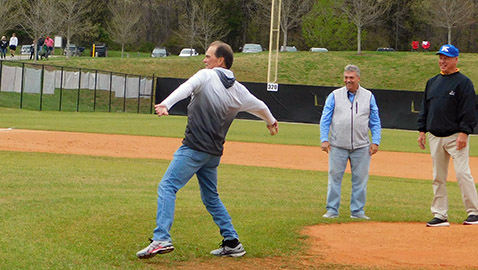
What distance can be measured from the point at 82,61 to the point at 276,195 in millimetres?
50911

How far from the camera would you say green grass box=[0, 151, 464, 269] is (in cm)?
638

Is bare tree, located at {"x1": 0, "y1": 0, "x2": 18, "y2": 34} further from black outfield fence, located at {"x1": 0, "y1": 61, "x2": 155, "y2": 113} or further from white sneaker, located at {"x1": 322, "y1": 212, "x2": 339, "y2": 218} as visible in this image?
white sneaker, located at {"x1": 322, "y1": 212, "x2": 339, "y2": 218}

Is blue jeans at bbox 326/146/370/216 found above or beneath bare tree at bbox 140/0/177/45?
beneath

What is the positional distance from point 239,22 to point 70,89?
50620 millimetres

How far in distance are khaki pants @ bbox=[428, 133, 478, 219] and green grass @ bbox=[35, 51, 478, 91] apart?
1954 inches

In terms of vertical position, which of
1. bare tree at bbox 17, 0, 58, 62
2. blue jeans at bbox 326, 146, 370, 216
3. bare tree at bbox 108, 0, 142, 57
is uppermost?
bare tree at bbox 108, 0, 142, 57

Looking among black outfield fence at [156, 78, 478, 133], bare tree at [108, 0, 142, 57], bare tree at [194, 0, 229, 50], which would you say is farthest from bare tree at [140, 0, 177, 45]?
black outfield fence at [156, 78, 478, 133]

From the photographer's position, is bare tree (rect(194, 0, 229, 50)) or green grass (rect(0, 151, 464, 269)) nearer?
green grass (rect(0, 151, 464, 269))

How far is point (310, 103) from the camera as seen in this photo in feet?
136

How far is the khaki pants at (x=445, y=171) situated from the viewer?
830 cm

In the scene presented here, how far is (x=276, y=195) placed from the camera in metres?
11.5

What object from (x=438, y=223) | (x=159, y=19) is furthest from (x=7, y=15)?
(x=438, y=223)

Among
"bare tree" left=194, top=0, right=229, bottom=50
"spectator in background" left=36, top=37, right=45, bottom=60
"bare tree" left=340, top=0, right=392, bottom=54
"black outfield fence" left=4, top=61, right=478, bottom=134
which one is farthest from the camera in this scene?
"bare tree" left=194, top=0, right=229, bottom=50

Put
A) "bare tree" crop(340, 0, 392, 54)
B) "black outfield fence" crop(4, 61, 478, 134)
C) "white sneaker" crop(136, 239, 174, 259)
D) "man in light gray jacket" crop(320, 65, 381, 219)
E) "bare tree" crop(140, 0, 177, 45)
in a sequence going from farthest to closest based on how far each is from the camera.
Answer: "bare tree" crop(140, 0, 177, 45) → "bare tree" crop(340, 0, 392, 54) → "black outfield fence" crop(4, 61, 478, 134) → "man in light gray jacket" crop(320, 65, 381, 219) → "white sneaker" crop(136, 239, 174, 259)
